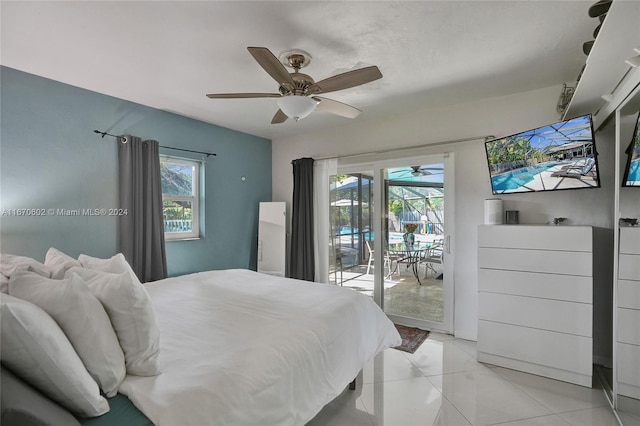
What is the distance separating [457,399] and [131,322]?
2.16 m

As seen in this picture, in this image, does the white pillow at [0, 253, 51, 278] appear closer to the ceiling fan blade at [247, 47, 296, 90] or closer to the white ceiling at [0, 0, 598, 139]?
A: the white ceiling at [0, 0, 598, 139]

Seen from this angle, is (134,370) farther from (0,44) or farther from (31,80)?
(31,80)

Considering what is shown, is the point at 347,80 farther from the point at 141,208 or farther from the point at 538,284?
the point at 141,208

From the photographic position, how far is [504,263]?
8.36 ft

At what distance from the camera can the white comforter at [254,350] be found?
3.50 ft

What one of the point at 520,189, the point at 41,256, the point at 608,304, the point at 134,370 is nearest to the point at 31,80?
the point at 41,256

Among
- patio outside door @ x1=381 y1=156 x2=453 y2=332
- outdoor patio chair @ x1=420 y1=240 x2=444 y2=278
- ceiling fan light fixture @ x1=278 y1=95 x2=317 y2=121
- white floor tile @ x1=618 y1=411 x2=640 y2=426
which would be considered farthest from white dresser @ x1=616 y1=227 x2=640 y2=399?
ceiling fan light fixture @ x1=278 y1=95 x2=317 y2=121

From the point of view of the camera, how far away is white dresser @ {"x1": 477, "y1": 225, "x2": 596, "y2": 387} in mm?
2231

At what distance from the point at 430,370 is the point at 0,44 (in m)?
4.06

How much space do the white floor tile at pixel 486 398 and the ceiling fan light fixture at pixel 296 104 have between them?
→ 2279 millimetres

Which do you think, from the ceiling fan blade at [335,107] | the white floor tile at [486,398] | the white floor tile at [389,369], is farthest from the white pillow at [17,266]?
the white floor tile at [486,398]

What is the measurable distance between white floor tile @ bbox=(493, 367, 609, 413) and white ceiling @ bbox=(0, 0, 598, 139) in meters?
2.49

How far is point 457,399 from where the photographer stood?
211cm

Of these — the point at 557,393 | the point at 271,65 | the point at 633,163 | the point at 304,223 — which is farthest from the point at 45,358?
the point at 304,223
